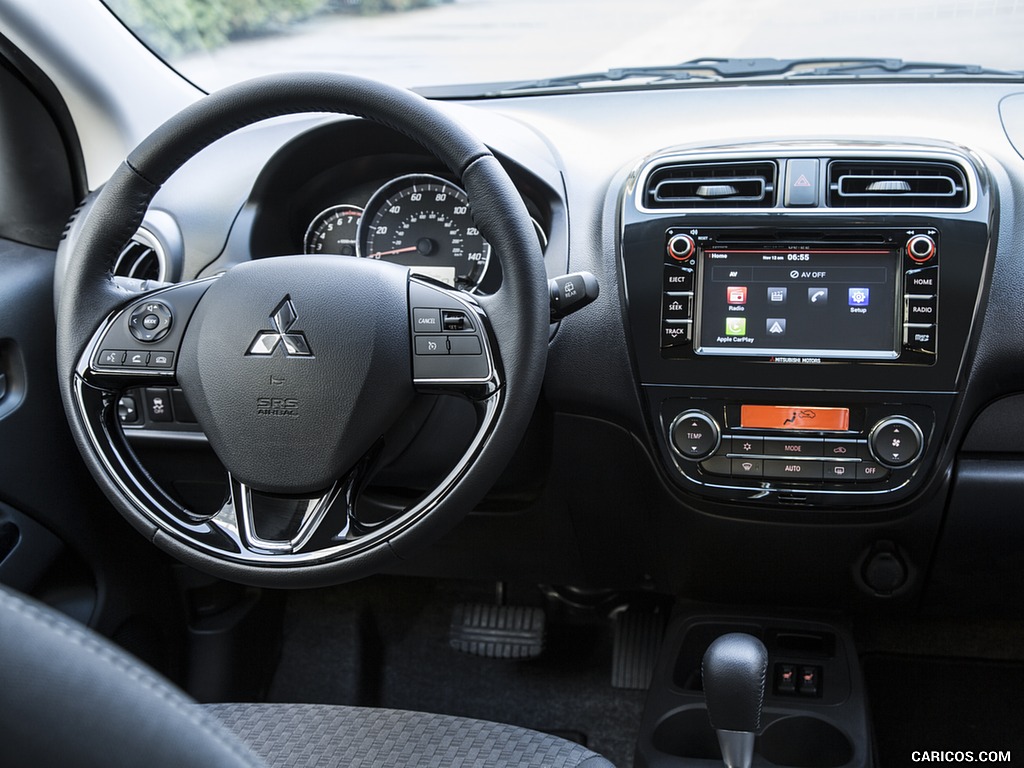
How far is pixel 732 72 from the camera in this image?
174cm

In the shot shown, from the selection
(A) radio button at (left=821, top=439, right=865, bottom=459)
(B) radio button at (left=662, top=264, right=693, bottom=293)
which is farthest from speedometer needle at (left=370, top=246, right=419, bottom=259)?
(A) radio button at (left=821, top=439, right=865, bottom=459)

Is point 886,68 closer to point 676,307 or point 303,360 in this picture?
point 676,307

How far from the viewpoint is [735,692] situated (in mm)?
1300

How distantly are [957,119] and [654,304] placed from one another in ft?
1.70

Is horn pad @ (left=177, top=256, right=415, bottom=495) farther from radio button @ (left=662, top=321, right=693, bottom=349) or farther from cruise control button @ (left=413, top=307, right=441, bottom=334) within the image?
radio button @ (left=662, top=321, right=693, bottom=349)

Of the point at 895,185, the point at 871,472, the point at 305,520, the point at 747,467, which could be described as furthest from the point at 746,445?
the point at 305,520

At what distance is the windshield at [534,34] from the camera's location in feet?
5.64

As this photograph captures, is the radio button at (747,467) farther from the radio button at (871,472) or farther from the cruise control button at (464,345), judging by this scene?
the cruise control button at (464,345)

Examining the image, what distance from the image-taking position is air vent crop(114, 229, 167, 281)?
1.61 meters

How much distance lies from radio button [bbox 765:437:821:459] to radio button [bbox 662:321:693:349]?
0.17 metres

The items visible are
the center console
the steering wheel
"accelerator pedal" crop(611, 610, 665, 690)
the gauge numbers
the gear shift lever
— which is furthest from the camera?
"accelerator pedal" crop(611, 610, 665, 690)

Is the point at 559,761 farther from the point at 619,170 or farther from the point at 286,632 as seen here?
the point at 286,632

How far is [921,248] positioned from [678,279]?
12.0 inches

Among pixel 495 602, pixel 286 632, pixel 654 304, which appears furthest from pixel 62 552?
pixel 654 304
